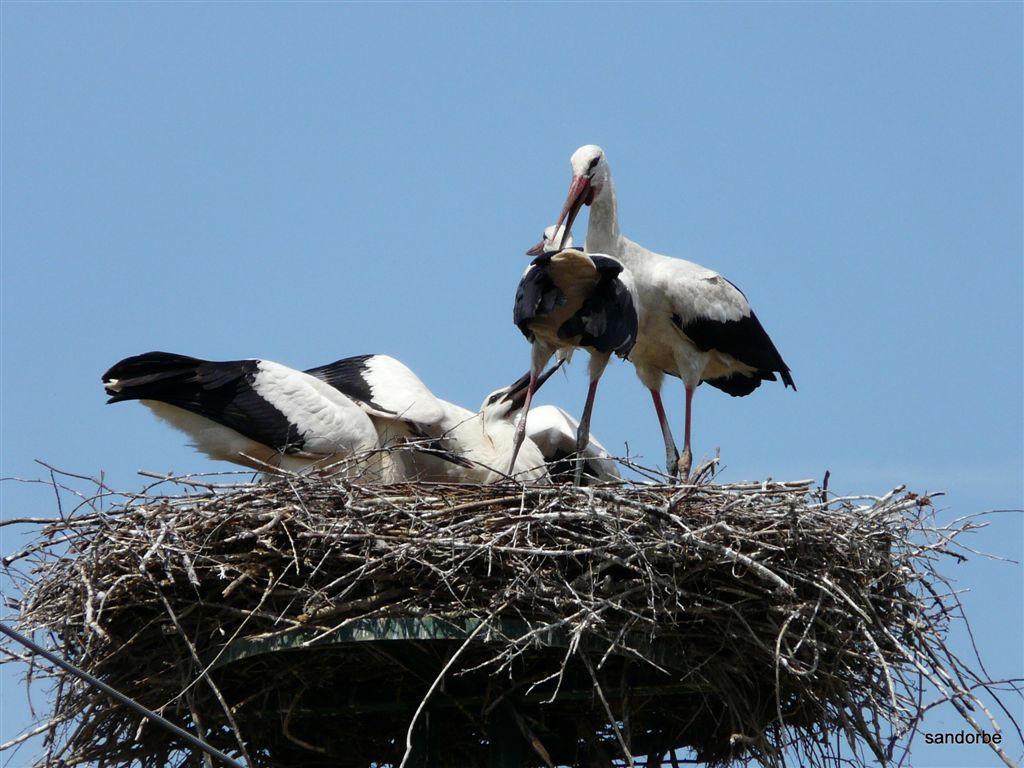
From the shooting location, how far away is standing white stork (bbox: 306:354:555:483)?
30.4 feet

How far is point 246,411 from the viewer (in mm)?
8828

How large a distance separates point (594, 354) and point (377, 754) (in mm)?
2524

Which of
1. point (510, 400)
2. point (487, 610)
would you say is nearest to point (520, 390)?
point (510, 400)

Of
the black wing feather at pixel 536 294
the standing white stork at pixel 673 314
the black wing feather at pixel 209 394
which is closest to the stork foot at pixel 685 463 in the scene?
the standing white stork at pixel 673 314

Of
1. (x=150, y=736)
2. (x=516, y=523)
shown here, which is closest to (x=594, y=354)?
(x=516, y=523)

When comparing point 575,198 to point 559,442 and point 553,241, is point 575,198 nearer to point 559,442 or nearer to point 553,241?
point 553,241

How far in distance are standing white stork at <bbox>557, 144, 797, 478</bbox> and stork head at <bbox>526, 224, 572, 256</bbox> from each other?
2.8 inches

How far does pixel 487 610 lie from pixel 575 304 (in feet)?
7.35

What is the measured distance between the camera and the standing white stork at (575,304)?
8234mm

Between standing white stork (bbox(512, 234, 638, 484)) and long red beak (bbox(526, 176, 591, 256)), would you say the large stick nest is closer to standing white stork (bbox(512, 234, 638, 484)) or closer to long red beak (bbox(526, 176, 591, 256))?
standing white stork (bbox(512, 234, 638, 484))

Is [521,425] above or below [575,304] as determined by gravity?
below

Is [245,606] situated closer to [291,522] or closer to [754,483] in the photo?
[291,522]

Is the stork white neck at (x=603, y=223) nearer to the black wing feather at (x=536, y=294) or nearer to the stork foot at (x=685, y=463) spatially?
the black wing feather at (x=536, y=294)

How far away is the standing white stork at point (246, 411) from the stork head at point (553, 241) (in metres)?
Answer: 1.41
